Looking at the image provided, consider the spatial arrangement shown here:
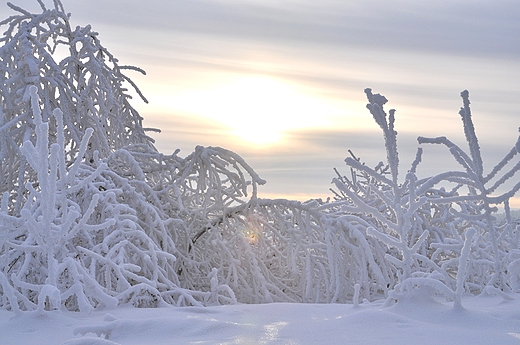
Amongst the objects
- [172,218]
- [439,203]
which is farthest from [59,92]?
[439,203]

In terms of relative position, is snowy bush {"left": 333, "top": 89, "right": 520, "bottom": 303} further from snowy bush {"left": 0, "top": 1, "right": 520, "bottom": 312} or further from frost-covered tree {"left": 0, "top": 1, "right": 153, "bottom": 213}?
frost-covered tree {"left": 0, "top": 1, "right": 153, "bottom": 213}

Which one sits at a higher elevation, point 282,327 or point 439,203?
point 439,203

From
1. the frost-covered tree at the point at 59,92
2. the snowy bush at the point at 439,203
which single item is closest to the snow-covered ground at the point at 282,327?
the snowy bush at the point at 439,203

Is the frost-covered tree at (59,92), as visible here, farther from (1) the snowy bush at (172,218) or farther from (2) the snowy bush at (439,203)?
(2) the snowy bush at (439,203)

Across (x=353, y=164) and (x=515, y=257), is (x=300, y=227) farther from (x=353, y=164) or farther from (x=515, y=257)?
(x=353, y=164)

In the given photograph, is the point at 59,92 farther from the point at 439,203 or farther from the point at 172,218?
the point at 439,203

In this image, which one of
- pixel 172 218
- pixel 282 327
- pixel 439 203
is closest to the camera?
pixel 282 327

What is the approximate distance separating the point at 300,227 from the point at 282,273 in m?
1.28

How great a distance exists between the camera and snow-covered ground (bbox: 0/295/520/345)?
2809 mm

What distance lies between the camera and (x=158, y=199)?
640cm

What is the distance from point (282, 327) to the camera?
122 inches

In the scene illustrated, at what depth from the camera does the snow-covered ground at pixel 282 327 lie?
2809 mm

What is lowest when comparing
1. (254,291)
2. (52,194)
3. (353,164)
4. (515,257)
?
(254,291)

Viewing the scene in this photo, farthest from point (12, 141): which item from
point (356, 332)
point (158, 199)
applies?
point (356, 332)
